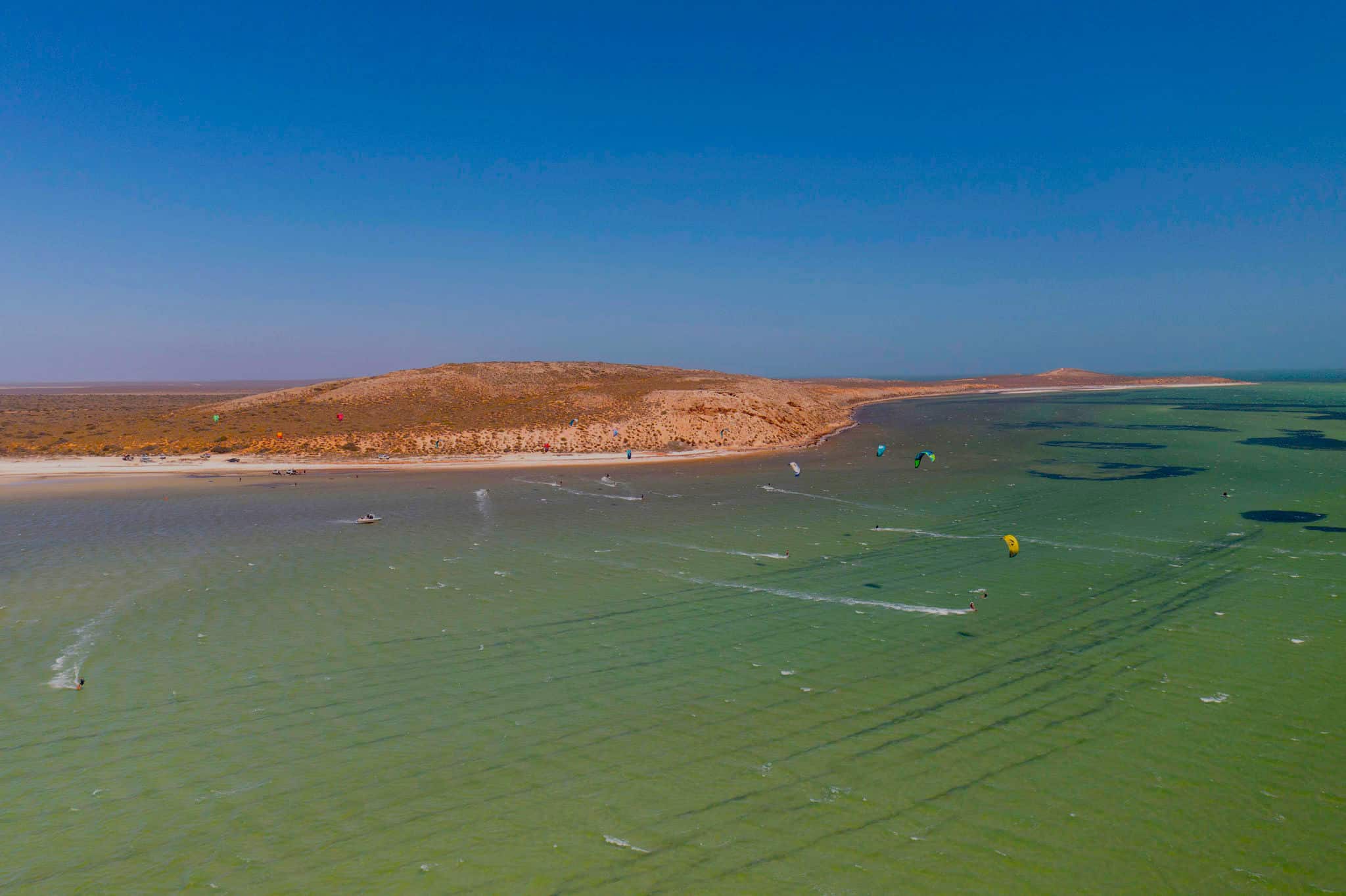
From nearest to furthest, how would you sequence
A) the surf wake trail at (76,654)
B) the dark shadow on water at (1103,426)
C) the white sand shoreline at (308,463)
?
1. the surf wake trail at (76,654)
2. the white sand shoreline at (308,463)
3. the dark shadow on water at (1103,426)

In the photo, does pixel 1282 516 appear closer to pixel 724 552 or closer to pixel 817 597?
pixel 817 597

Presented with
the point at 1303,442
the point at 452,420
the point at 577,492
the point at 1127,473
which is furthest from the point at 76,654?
the point at 1303,442

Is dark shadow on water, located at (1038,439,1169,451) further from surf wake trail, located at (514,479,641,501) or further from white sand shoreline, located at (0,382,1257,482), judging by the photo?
surf wake trail, located at (514,479,641,501)

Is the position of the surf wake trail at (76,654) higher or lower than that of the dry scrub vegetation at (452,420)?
lower

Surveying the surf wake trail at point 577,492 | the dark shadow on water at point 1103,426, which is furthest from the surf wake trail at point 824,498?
the dark shadow on water at point 1103,426

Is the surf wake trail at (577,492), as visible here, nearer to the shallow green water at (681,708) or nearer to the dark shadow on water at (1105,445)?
the shallow green water at (681,708)

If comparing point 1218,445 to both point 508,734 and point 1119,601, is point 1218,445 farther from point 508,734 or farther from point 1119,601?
point 508,734

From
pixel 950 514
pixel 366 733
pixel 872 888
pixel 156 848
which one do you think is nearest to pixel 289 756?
pixel 366 733
